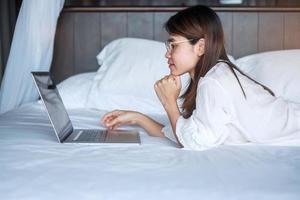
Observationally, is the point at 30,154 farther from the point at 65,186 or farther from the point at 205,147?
the point at 205,147

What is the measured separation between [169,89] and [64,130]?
1.20 feet

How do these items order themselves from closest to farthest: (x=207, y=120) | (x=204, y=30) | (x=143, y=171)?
(x=143, y=171) → (x=207, y=120) → (x=204, y=30)

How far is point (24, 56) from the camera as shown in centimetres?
230

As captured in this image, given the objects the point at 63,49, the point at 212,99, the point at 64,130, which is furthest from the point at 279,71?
the point at 63,49

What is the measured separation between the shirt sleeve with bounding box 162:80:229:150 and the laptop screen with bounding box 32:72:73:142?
0.39 meters

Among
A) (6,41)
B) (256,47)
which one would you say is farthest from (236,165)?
(6,41)

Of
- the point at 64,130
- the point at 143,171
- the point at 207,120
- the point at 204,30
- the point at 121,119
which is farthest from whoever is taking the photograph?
the point at 121,119

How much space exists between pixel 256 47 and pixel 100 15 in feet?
2.97

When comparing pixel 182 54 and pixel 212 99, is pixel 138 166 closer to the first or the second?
pixel 212 99

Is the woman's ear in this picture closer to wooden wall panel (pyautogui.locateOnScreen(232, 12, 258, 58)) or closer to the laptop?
the laptop

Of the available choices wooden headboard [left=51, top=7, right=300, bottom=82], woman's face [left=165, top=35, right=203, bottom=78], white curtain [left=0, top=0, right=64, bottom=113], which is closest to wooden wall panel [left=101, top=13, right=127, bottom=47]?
wooden headboard [left=51, top=7, right=300, bottom=82]

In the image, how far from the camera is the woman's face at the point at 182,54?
1.39 meters

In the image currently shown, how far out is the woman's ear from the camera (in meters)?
1.37

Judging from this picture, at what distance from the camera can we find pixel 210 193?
0.88m
